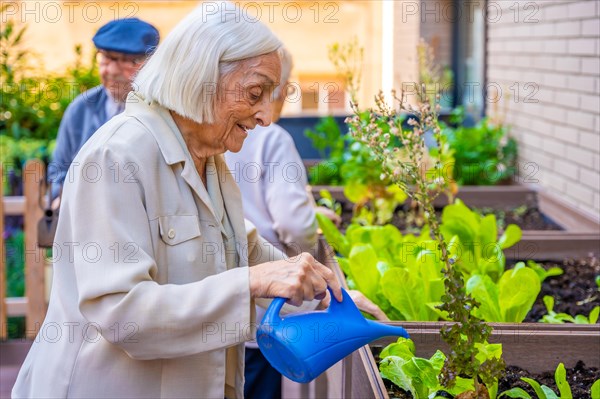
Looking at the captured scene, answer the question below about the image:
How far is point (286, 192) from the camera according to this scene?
10.4ft

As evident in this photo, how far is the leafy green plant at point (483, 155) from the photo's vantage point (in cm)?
522

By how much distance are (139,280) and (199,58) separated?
1.53ft

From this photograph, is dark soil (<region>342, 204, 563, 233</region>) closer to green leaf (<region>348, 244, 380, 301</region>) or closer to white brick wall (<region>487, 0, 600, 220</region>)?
white brick wall (<region>487, 0, 600, 220</region>)

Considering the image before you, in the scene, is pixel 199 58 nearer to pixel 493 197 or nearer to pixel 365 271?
pixel 365 271

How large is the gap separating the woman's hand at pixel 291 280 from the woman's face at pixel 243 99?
359 millimetres

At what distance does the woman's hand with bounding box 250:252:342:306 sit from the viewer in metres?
1.59

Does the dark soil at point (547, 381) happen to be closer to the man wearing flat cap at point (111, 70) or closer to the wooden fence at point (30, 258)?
the man wearing flat cap at point (111, 70)

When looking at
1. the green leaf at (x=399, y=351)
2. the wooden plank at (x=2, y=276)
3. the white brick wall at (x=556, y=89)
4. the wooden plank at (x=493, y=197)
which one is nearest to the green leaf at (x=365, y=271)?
the green leaf at (x=399, y=351)

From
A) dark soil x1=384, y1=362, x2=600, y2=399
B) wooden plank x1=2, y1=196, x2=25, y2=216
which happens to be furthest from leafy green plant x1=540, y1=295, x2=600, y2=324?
wooden plank x1=2, y1=196, x2=25, y2=216

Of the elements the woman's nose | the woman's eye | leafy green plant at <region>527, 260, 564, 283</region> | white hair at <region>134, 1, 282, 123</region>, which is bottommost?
leafy green plant at <region>527, 260, 564, 283</region>

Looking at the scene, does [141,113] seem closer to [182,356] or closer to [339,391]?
[182,356]

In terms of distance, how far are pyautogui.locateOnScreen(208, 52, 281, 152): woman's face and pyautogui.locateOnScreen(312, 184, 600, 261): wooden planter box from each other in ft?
6.22

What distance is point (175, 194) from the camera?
1.79m

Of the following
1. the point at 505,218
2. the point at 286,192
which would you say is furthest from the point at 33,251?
the point at 505,218
